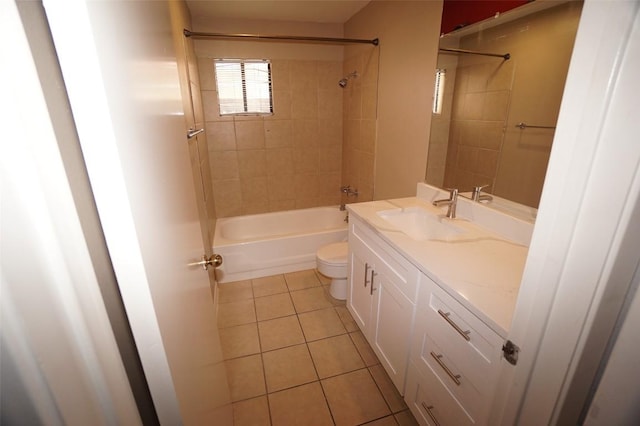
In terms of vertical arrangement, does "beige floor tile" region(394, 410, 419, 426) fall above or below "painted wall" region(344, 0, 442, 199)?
below

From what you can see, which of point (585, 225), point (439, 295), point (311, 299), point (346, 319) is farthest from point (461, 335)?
point (311, 299)

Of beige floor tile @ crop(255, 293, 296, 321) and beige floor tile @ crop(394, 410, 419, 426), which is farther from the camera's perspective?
beige floor tile @ crop(255, 293, 296, 321)

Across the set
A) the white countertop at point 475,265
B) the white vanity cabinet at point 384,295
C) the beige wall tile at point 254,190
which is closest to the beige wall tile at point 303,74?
the beige wall tile at point 254,190

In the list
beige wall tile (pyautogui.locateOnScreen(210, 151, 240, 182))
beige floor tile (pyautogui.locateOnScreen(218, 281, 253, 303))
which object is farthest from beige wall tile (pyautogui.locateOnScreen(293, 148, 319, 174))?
beige floor tile (pyautogui.locateOnScreen(218, 281, 253, 303))

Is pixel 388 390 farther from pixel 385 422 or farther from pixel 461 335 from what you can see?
pixel 461 335

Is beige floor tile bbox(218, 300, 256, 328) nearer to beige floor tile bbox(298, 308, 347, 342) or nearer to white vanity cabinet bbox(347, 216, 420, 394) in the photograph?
beige floor tile bbox(298, 308, 347, 342)

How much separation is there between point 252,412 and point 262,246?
1.45m

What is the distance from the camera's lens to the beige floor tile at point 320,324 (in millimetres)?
2062

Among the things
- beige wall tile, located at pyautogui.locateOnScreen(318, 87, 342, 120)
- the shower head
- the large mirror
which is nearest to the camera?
the large mirror

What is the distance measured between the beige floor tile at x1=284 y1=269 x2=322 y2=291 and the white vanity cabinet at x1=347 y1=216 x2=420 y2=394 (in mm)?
743

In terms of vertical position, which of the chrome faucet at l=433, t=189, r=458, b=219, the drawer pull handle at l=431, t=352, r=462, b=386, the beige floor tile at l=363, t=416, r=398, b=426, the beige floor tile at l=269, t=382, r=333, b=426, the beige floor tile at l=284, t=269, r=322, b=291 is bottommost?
the beige floor tile at l=363, t=416, r=398, b=426

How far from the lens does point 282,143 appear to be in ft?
10.9

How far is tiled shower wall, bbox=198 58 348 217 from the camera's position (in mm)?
3107

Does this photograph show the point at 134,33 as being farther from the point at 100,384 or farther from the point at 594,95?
the point at 594,95
